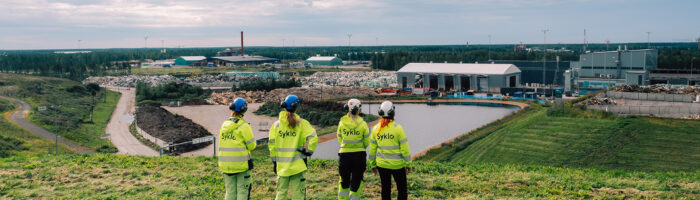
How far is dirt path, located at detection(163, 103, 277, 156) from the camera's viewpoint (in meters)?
42.4

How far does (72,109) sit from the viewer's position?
5941 cm

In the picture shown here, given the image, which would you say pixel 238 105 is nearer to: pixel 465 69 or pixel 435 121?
pixel 435 121

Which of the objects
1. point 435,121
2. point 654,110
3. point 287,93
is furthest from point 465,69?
point 654,110

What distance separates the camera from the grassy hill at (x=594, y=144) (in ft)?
72.0

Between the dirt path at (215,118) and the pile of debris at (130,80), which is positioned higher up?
the pile of debris at (130,80)

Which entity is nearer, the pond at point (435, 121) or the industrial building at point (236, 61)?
the pond at point (435, 121)

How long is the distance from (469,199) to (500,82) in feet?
215

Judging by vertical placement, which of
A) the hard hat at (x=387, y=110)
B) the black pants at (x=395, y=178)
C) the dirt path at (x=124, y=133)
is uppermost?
the hard hat at (x=387, y=110)

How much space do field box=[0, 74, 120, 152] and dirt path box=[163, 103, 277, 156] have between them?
825 centimetres

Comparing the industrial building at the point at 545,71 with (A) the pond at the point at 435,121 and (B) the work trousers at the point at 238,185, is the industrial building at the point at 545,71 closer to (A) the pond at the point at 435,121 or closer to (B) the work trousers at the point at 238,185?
(A) the pond at the point at 435,121

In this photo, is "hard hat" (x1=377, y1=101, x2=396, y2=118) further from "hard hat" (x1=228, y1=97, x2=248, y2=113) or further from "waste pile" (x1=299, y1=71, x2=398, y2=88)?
"waste pile" (x1=299, y1=71, x2=398, y2=88)

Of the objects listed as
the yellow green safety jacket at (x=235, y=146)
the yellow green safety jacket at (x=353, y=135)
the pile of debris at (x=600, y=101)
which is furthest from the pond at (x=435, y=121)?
the yellow green safety jacket at (x=235, y=146)

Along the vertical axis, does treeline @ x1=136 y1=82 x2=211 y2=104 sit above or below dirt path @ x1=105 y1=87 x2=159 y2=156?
above

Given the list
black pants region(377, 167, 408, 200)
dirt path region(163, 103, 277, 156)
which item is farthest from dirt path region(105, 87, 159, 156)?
black pants region(377, 167, 408, 200)
